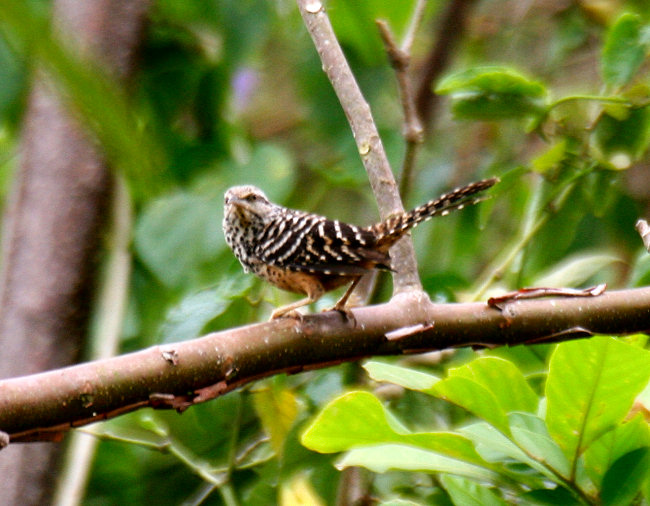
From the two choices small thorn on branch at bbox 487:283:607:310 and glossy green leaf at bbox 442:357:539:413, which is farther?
small thorn on branch at bbox 487:283:607:310

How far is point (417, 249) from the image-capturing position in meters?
3.10

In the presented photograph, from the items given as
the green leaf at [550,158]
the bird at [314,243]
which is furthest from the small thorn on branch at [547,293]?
the green leaf at [550,158]

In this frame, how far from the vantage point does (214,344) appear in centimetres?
136

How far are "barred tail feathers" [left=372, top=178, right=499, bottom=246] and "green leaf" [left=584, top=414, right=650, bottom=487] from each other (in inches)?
28.5

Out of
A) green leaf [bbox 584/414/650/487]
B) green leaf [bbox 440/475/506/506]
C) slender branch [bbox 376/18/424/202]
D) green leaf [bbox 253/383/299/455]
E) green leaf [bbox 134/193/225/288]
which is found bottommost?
green leaf [bbox 253/383/299/455]

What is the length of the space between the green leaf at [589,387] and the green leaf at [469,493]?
0.15 metres

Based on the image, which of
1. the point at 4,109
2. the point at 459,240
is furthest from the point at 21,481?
the point at 459,240

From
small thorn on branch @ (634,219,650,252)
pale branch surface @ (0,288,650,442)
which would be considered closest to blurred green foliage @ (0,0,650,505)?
pale branch surface @ (0,288,650,442)

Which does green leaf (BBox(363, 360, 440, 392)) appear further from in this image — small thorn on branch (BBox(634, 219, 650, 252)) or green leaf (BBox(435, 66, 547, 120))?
green leaf (BBox(435, 66, 547, 120))

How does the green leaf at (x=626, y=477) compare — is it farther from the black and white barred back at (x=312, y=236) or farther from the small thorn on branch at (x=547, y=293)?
the black and white barred back at (x=312, y=236)

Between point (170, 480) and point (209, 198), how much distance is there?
3.01 ft

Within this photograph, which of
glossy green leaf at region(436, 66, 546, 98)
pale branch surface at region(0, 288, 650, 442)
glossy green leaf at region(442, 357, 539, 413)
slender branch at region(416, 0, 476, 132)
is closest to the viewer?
pale branch surface at region(0, 288, 650, 442)

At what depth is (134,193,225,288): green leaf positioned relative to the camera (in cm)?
263

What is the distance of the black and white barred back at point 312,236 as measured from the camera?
2.07m
